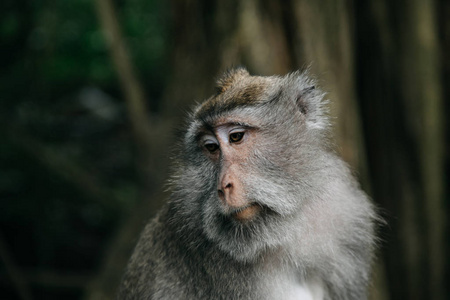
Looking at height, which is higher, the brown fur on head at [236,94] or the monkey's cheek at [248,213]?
the brown fur on head at [236,94]

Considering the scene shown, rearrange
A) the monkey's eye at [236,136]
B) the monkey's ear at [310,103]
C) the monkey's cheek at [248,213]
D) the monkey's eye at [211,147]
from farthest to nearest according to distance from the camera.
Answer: the monkey's ear at [310,103] < the monkey's eye at [211,147] < the monkey's eye at [236,136] < the monkey's cheek at [248,213]

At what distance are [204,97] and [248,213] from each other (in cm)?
221

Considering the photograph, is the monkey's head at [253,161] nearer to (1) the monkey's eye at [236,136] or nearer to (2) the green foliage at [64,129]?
Result: (1) the monkey's eye at [236,136]

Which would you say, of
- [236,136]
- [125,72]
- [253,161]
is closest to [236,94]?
[236,136]

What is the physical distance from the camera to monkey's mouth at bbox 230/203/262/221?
9.04 ft

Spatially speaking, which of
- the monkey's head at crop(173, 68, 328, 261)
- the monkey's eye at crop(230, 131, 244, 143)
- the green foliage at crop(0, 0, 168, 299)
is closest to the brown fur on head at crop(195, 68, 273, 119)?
the monkey's head at crop(173, 68, 328, 261)

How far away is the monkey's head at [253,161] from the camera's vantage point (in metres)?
2.78

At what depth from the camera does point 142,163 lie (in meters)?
5.79

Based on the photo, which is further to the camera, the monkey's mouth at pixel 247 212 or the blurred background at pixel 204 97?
the blurred background at pixel 204 97

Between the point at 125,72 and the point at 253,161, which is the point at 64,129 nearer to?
the point at 125,72

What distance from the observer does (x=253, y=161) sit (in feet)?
9.25

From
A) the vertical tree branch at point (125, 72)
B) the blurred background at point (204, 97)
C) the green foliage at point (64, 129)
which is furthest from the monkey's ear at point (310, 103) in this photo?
the green foliage at point (64, 129)

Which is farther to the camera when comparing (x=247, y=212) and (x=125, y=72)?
(x=125, y=72)

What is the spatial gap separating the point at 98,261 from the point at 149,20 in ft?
11.7
